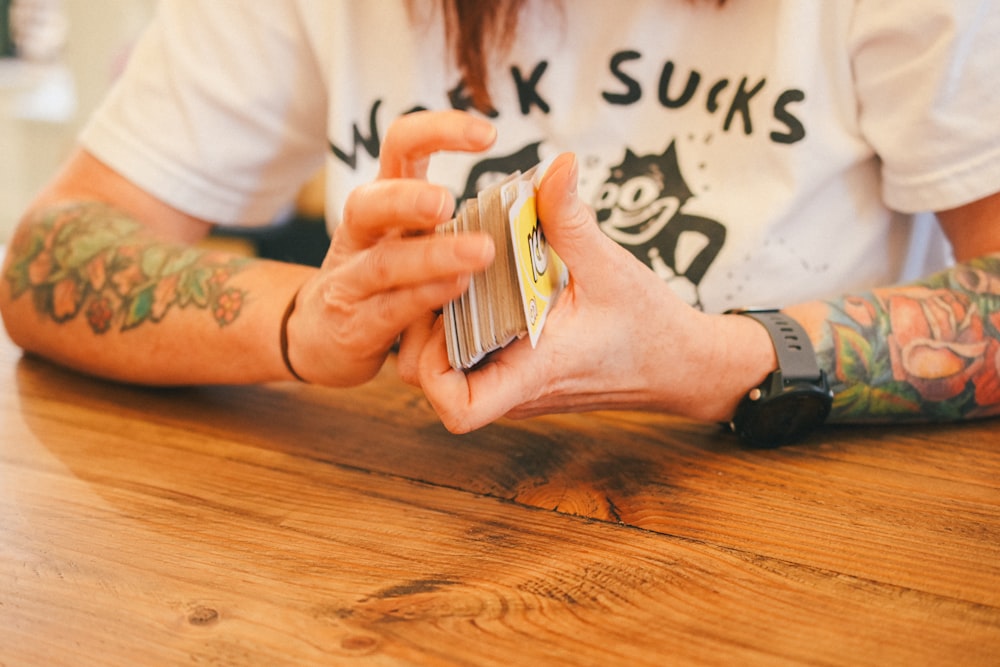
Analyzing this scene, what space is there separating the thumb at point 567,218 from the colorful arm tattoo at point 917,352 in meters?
0.31

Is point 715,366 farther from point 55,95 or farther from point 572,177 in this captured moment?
point 55,95

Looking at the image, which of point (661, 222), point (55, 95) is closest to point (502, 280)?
point (661, 222)

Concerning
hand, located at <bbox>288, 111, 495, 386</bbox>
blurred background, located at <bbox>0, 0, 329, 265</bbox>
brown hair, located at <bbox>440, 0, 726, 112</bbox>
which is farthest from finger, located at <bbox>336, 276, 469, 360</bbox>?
blurred background, located at <bbox>0, 0, 329, 265</bbox>

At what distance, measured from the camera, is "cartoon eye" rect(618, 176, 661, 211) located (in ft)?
3.30

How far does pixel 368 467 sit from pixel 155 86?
0.66 metres

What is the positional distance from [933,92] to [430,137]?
537mm

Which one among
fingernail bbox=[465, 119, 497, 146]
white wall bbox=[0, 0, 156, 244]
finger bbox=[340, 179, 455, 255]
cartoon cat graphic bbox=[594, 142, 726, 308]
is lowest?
white wall bbox=[0, 0, 156, 244]

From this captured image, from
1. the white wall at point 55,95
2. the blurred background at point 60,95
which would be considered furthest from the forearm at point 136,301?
the white wall at point 55,95

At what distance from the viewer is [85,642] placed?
51 centimetres

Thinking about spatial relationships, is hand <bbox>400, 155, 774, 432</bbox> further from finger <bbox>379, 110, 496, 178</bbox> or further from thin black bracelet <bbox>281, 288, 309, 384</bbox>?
thin black bracelet <bbox>281, 288, 309, 384</bbox>

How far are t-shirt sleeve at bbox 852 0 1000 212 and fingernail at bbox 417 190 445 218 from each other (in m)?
0.56

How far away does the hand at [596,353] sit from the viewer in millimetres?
636

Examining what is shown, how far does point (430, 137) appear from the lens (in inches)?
25.0

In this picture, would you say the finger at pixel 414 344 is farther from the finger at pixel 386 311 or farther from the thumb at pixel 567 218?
the thumb at pixel 567 218
